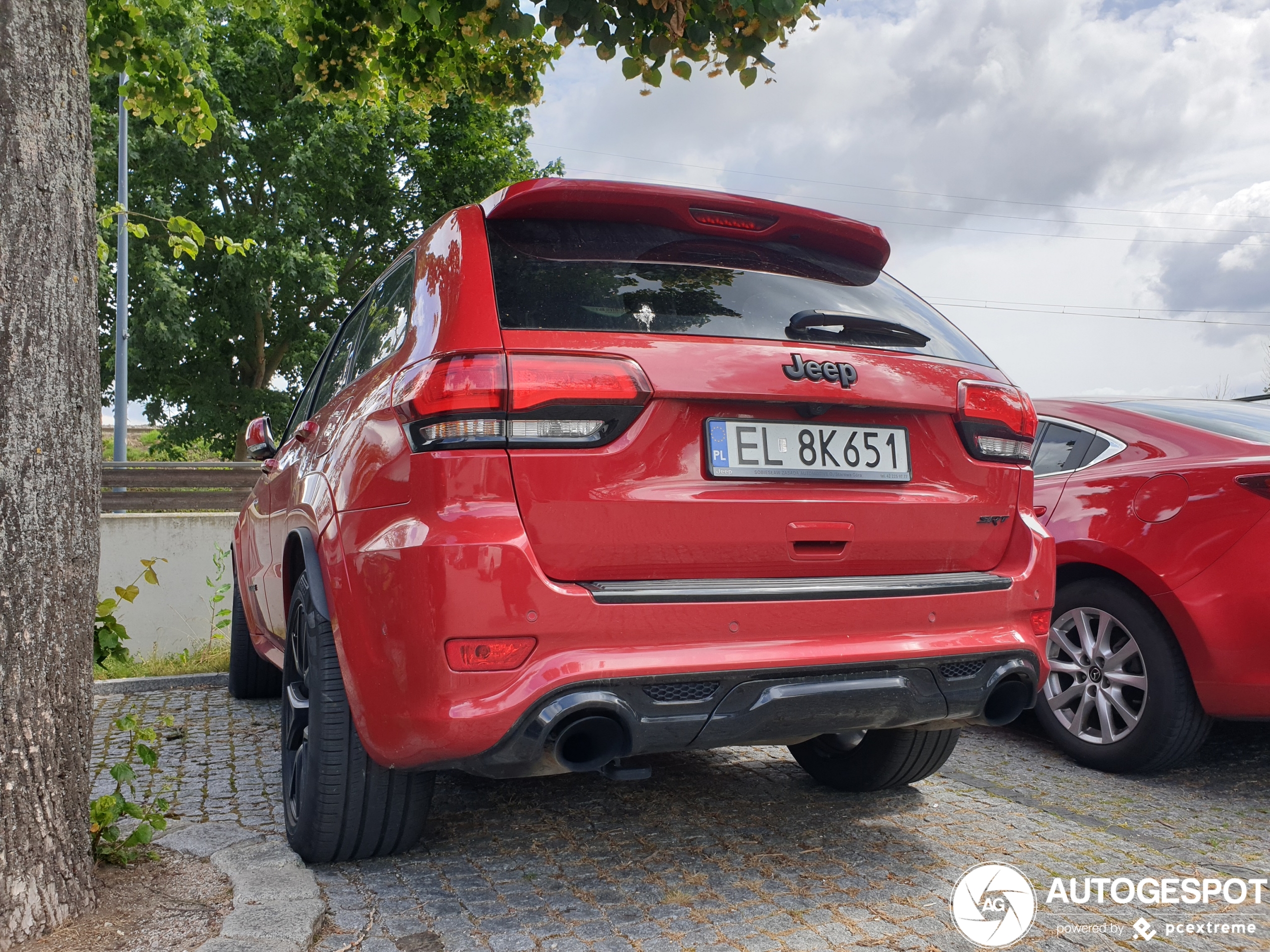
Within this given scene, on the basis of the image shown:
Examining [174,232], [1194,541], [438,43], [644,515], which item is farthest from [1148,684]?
[438,43]

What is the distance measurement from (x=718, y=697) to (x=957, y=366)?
3.89 feet

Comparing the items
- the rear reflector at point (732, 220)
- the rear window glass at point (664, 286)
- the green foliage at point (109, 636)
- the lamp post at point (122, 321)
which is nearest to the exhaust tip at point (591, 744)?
the rear window glass at point (664, 286)

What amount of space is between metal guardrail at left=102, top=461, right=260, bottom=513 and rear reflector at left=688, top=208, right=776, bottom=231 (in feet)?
40.4

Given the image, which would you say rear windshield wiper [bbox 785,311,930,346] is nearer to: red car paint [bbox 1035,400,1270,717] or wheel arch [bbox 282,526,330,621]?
wheel arch [bbox 282,526,330,621]

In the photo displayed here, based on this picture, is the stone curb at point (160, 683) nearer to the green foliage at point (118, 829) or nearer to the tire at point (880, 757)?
the green foliage at point (118, 829)

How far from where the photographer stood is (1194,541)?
406cm

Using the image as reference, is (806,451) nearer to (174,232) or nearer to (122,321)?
(174,232)

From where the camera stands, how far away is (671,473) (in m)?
2.53

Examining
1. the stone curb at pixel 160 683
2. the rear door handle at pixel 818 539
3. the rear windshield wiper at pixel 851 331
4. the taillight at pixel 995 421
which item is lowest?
the stone curb at pixel 160 683

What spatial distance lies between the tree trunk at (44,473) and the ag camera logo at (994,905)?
222 centimetres

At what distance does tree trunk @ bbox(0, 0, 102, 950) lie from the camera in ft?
8.35

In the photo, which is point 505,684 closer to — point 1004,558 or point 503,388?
point 503,388

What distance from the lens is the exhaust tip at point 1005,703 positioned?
2891 millimetres

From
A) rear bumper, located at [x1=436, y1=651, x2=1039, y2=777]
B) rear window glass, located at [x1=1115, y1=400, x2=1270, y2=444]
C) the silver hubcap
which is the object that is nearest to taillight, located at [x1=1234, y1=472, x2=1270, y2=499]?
rear window glass, located at [x1=1115, y1=400, x2=1270, y2=444]
